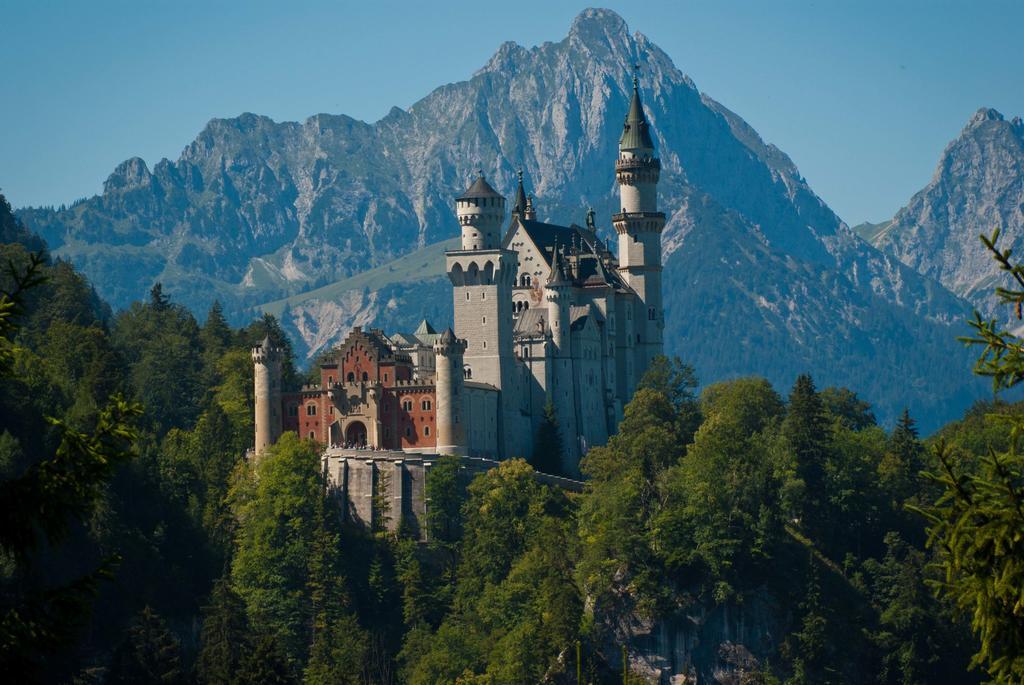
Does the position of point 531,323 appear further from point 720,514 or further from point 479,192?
point 720,514

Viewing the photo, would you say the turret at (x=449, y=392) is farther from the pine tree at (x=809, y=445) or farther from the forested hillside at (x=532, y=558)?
the pine tree at (x=809, y=445)

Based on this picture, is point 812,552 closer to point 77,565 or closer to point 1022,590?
point 77,565

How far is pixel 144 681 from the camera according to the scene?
294 ft

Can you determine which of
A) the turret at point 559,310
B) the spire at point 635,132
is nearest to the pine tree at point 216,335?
the turret at point 559,310

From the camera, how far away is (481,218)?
116312mm

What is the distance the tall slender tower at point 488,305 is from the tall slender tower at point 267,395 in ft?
34.9

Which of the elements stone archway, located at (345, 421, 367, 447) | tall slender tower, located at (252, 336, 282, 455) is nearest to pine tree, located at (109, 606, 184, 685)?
tall slender tower, located at (252, 336, 282, 455)

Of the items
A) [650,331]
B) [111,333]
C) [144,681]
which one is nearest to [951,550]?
[144,681]

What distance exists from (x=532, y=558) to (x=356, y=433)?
12.0m

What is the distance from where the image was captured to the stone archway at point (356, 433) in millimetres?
109625

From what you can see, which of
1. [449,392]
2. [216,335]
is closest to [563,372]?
[449,392]

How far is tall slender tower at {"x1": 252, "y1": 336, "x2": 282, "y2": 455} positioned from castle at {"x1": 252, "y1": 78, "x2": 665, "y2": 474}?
8 cm

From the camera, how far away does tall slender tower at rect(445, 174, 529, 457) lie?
374 feet

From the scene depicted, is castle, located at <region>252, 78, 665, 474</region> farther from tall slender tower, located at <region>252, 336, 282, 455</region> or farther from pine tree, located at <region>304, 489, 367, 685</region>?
pine tree, located at <region>304, 489, 367, 685</region>
